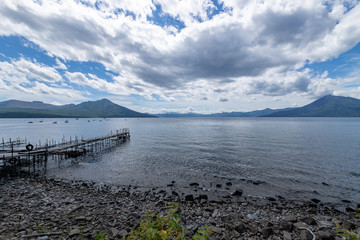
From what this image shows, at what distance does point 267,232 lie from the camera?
9.75m

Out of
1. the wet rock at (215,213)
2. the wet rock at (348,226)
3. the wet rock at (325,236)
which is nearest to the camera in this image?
the wet rock at (325,236)

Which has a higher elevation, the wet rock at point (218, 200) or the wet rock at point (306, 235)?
the wet rock at point (306, 235)

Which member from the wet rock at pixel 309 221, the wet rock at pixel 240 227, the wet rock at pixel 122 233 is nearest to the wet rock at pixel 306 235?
the wet rock at pixel 309 221

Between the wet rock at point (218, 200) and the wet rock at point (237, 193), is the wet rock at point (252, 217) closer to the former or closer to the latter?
the wet rock at point (218, 200)

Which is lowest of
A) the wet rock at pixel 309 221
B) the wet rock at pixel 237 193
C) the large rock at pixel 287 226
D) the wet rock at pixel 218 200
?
the wet rock at pixel 237 193

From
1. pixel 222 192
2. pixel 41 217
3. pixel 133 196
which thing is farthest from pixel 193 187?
pixel 41 217

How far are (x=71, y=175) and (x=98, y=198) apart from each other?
37.1 ft

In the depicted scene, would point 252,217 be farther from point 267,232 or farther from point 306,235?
point 306,235

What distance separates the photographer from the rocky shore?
9.60m

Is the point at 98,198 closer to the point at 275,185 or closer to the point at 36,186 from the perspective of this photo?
the point at 36,186

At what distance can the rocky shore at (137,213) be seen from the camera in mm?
9602

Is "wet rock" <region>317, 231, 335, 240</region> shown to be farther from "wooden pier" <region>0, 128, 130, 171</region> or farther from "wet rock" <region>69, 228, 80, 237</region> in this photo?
"wooden pier" <region>0, 128, 130, 171</region>

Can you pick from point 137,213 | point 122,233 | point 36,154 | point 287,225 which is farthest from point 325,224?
point 36,154

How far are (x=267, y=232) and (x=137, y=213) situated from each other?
8.87m
